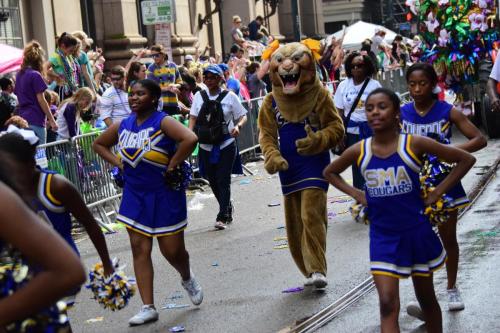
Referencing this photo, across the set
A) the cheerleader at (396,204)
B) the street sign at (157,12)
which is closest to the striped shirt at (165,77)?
the street sign at (157,12)

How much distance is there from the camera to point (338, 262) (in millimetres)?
9273

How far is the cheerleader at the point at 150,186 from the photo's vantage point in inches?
301

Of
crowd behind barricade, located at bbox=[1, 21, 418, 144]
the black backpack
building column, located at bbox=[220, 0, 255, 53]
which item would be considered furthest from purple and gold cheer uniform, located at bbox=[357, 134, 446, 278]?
building column, located at bbox=[220, 0, 255, 53]

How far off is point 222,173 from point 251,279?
3056mm

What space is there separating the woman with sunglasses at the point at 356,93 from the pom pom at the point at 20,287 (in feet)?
26.0

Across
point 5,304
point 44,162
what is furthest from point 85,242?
point 5,304

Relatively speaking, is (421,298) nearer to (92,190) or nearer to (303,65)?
(303,65)

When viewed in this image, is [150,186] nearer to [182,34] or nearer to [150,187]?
[150,187]

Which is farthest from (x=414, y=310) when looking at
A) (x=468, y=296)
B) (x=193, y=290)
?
(x=193, y=290)

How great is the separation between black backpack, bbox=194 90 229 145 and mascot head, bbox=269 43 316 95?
3.07m

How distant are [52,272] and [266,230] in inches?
337

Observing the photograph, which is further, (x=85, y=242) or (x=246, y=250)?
(x=85, y=242)

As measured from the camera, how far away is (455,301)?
23.4 feet

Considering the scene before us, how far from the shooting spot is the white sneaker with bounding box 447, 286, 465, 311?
23.3 feet
